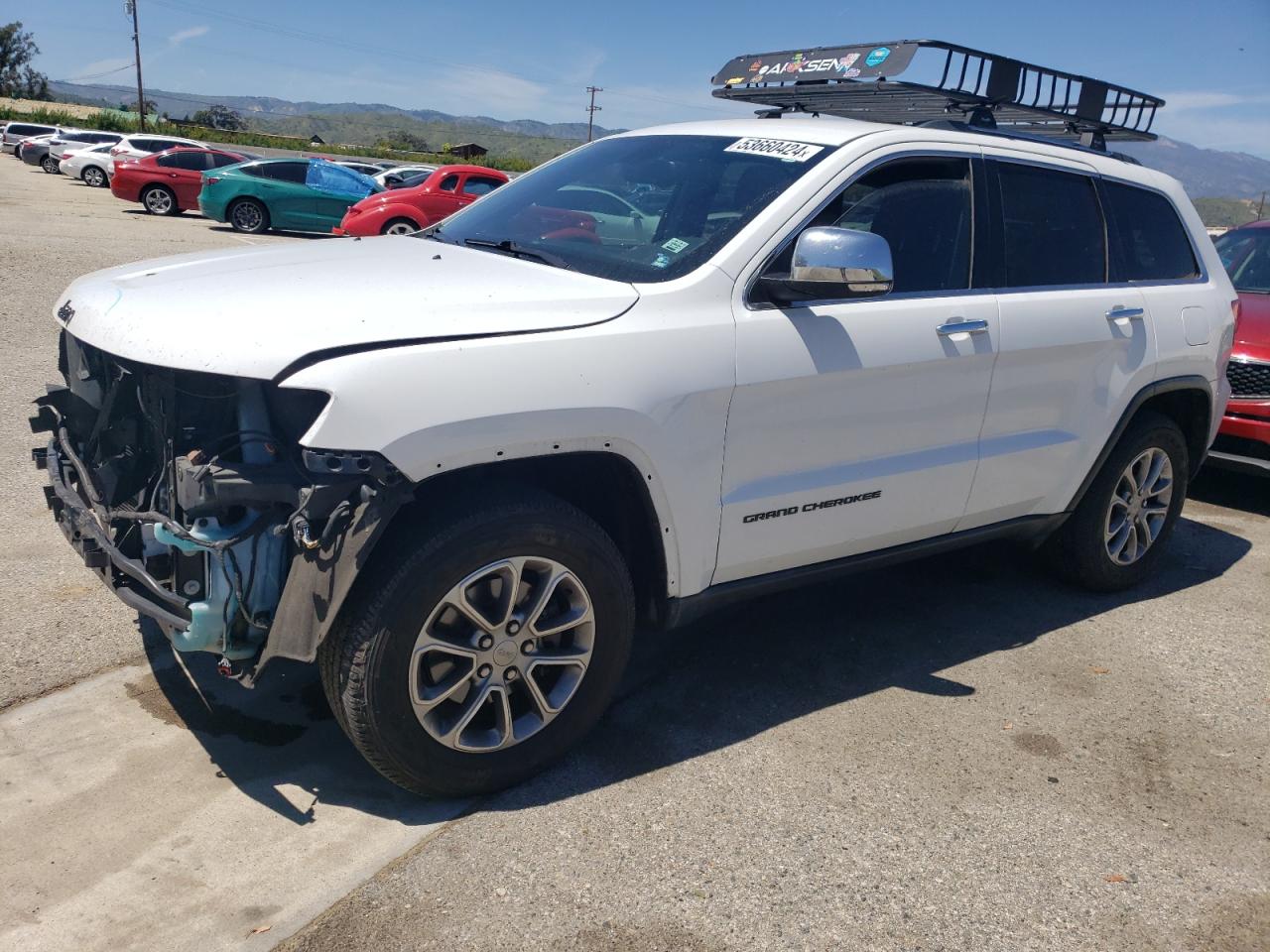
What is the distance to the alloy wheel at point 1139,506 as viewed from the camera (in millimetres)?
4906

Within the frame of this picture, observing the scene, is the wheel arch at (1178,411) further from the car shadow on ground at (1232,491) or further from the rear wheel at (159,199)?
the rear wheel at (159,199)

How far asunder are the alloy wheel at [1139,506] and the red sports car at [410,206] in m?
13.6

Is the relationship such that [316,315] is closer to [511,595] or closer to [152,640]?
[511,595]

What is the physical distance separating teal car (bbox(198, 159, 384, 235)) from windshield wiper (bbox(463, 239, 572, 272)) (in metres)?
17.2

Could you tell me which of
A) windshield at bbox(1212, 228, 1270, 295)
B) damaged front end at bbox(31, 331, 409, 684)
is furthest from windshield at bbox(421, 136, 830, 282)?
windshield at bbox(1212, 228, 1270, 295)

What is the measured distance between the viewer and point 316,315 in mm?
2758

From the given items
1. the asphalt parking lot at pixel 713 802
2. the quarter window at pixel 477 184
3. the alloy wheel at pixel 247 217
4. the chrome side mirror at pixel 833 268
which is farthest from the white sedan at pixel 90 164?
the chrome side mirror at pixel 833 268

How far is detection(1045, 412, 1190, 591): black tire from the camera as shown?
477 cm

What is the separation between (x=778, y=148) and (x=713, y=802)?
220 cm

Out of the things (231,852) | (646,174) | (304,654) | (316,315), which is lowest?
(231,852)

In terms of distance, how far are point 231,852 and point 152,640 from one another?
1.35 meters

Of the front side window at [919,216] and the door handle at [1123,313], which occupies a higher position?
the front side window at [919,216]

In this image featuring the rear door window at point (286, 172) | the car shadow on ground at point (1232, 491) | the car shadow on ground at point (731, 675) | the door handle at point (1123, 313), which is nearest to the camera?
the car shadow on ground at point (731, 675)

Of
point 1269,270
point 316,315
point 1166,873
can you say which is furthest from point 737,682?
point 1269,270
